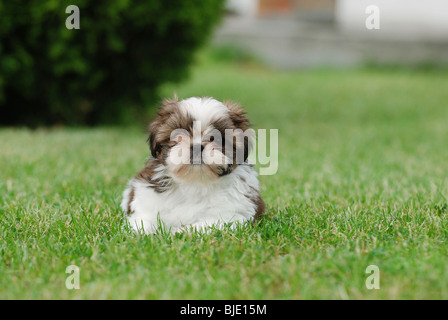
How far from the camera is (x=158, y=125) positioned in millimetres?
4078

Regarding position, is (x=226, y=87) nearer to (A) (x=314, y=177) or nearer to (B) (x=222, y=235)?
(A) (x=314, y=177)

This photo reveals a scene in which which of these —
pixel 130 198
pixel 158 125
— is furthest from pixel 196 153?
pixel 130 198

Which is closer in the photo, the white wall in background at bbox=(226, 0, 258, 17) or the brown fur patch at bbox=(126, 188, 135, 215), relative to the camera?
the brown fur patch at bbox=(126, 188, 135, 215)

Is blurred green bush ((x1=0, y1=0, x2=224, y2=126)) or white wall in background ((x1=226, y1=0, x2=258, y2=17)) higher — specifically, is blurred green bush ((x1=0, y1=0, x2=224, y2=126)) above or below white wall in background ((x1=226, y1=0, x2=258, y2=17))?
below

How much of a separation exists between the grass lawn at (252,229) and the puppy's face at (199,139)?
461 millimetres

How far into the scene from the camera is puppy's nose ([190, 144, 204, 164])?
149 inches

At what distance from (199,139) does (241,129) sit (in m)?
0.40

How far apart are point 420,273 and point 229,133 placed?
1.46 meters

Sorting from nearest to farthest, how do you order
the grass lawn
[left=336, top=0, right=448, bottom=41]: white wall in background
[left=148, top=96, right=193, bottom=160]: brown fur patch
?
the grass lawn
[left=148, top=96, right=193, bottom=160]: brown fur patch
[left=336, top=0, right=448, bottom=41]: white wall in background

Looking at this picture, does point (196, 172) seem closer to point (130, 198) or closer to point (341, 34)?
point (130, 198)

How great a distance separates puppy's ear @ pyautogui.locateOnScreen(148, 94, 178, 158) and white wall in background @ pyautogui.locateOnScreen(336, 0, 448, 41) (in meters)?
17.9

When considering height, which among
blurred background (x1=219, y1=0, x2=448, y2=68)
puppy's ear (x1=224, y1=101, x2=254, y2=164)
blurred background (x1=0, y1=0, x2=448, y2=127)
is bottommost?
puppy's ear (x1=224, y1=101, x2=254, y2=164)

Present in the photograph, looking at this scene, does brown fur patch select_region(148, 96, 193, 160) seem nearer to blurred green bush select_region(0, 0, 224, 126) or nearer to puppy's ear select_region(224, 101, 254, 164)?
puppy's ear select_region(224, 101, 254, 164)

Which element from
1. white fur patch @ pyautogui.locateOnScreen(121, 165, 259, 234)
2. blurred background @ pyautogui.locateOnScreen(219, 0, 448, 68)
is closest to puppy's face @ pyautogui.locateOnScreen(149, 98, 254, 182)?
Answer: white fur patch @ pyautogui.locateOnScreen(121, 165, 259, 234)
